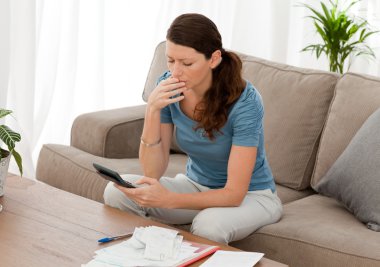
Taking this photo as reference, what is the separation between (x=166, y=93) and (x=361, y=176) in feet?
2.37

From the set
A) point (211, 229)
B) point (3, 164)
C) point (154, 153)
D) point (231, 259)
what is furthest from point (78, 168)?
point (231, 259)

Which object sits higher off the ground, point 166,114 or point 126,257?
point 166,114

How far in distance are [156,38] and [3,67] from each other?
3.43ft

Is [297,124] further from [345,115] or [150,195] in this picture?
[150,195]

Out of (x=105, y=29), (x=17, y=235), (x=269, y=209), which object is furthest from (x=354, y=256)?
(x=105, y=29)

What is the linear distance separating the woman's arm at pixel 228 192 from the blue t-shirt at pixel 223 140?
4 centimetres

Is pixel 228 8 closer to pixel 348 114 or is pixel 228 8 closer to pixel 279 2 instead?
pixel 279 2

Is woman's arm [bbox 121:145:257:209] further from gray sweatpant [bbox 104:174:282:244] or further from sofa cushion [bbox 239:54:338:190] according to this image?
sofa cushion [bbox 239:54:338:190]

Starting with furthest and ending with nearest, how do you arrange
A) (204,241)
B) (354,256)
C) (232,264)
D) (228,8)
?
(228,8)
(354,256)
(204,241)
(232,264)

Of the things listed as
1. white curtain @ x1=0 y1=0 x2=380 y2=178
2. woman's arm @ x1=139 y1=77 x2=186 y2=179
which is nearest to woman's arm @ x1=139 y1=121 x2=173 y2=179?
woman's arm @ x1=139 y1=77 x2=186 y2=179

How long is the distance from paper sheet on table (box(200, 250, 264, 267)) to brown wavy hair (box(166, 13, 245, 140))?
543mm

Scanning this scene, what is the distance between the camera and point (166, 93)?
7.88ft

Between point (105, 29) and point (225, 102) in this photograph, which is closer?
point (225, 102)

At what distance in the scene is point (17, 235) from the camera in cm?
209
